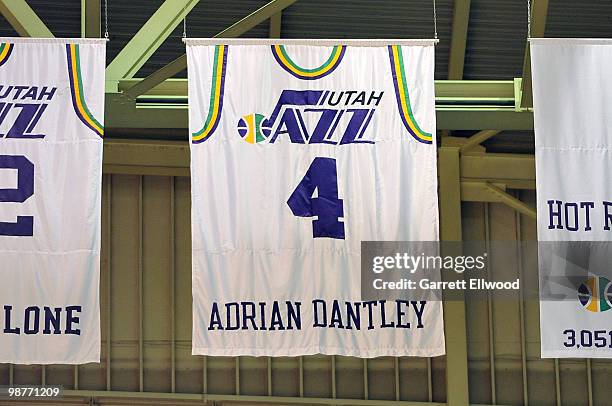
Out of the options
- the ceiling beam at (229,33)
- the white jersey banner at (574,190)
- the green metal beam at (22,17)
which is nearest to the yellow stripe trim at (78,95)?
the ceiling beam at (229,33)

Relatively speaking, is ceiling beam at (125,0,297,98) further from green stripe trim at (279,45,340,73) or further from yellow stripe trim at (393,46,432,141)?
yellow stripe trim at (393,46,432,141)

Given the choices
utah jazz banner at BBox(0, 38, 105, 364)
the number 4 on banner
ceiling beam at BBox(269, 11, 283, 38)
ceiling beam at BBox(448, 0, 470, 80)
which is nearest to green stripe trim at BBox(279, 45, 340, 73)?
the number 4 on banner

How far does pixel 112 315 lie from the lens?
20.2 metres

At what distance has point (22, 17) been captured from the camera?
1438cm

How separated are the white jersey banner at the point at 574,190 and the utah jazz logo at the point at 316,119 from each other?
190 cm

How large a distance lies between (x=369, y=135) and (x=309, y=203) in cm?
100

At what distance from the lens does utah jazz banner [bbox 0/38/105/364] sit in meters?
12.1

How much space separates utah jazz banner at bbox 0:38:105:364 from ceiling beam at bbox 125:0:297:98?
1627 millimetres

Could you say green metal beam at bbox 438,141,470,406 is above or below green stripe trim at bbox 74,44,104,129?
below

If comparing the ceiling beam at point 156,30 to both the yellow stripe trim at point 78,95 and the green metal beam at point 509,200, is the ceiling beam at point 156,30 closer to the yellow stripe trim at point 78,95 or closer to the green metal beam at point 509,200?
the yellow stripe trim at point 78,95

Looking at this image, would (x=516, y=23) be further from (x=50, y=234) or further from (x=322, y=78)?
(x=50, y=234)

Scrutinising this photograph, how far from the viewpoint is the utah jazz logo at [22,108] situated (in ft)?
40.9

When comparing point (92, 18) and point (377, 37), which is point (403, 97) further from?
point (92, 18)

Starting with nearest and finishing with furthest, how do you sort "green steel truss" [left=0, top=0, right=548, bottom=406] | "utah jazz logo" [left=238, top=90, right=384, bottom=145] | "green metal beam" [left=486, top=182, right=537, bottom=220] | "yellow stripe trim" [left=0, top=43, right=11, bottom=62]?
"utah jazz logo" [left=238, top=90, right=384, bottom=145], "yellow stripe trim" [left=0, top=43, right=11, bottom=62], "green steel truss" [left=0, top=0, right=548, bottom=406], "green metal beam" [left=486, top=182, right=537, bottom=220]
